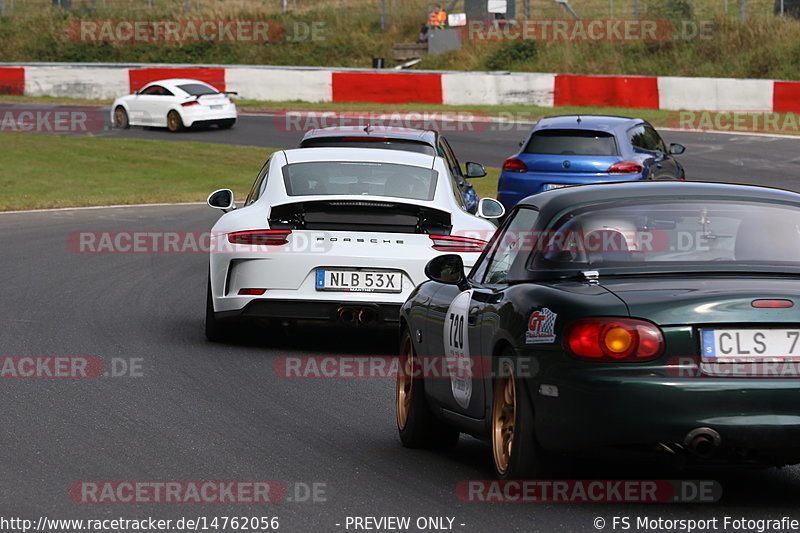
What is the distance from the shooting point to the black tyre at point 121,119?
40500 millimetres

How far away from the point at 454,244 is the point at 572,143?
9426mm

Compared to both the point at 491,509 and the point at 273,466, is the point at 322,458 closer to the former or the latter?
the point at 273,466

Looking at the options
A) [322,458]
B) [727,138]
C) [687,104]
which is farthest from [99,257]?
[687,104]

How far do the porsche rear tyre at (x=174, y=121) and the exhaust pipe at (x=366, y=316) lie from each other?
97.2 feet

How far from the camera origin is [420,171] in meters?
12.0

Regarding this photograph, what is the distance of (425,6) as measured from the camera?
6141 centimetres

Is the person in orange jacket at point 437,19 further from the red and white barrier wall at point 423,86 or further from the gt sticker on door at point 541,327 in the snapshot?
the gt sticker on door at point 541,327

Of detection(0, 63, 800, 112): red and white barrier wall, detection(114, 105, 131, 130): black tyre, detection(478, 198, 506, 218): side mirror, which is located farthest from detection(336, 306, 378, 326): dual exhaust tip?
detection(114, 105, 131, 130): black tyre

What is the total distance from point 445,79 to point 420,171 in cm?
3291

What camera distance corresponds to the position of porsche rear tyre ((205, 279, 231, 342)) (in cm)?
1159

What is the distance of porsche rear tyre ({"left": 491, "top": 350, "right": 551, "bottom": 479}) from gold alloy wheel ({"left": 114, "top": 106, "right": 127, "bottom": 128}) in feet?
114

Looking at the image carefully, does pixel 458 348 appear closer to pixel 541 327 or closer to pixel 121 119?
pixel 541 327

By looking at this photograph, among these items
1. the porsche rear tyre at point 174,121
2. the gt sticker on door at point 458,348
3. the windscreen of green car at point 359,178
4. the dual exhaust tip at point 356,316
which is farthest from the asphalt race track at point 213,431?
the porsche rear tyre at point 174,121

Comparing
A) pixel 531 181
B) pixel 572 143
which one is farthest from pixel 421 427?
pixel 572 143
